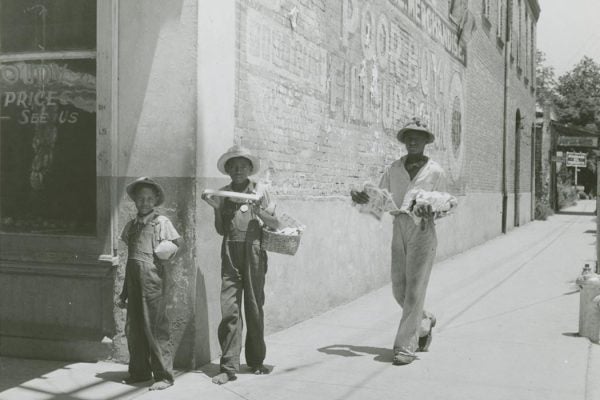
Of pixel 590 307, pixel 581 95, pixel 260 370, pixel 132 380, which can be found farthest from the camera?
pixel 581 95

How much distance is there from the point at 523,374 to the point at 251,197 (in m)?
2.62

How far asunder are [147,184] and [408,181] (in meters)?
2.28

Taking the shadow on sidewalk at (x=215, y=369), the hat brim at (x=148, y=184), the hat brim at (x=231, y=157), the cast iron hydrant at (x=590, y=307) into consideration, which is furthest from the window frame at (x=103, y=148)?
the cast iron hydrant at (x=590, y=307)

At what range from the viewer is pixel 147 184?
556cm

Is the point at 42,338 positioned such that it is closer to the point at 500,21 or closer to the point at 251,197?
the point at 251,197

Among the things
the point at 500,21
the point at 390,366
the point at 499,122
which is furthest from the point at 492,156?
the point at 390,366

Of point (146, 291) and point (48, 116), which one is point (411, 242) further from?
point (48, 116)

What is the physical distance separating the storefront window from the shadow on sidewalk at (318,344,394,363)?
7.93 feet

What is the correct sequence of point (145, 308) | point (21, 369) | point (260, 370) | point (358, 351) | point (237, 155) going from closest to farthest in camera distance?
point (145, 308)
point (237, 155)
point (260, 370)
point (21, 369)
point (358, 351)

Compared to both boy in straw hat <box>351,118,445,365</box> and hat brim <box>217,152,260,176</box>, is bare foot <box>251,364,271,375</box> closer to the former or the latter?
boy in straw hat <box>351,118,445,365</box>

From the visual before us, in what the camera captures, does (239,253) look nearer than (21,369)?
Yes

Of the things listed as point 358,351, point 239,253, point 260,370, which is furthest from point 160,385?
Answer: point 358,351

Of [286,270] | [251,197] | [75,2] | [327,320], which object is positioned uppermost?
[75,2]

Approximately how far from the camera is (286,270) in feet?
25.8
